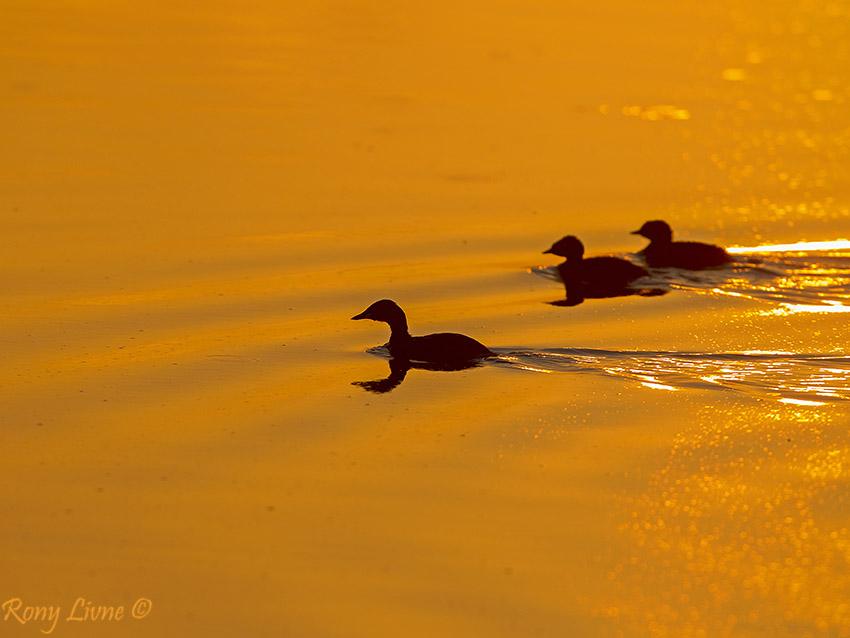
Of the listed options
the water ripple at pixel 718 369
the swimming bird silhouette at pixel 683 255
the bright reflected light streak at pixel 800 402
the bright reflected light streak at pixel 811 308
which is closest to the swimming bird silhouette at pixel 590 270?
the swimming bird silhouette at pixel 683 255

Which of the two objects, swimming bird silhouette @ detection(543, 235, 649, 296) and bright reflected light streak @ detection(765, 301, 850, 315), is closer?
bright reflected light streak @ detection(765, 301, 850, 315)

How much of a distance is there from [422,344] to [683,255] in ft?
13.5

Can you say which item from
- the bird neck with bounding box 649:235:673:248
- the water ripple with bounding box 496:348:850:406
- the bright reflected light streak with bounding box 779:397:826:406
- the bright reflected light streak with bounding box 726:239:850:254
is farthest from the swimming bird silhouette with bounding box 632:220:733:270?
the bright reflected light streak with bounding box 779:397:826:406

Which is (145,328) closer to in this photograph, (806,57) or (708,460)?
(708,460)

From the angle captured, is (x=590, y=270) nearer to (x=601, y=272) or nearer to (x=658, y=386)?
(x=601, y=272)

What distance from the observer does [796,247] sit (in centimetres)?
1733

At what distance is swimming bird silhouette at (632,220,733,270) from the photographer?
53.7 feet

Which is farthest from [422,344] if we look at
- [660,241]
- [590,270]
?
[660,241]

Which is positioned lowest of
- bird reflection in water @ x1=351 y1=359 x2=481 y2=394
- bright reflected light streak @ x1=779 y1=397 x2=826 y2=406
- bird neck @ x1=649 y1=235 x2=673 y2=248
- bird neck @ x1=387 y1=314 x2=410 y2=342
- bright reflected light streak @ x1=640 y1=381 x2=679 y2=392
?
bright reflected light streak @ x1=779 y1=397 x2=826 y2=406

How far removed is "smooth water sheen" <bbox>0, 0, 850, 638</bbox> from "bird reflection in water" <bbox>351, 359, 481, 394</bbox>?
76 mm

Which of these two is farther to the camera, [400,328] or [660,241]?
[660,241]

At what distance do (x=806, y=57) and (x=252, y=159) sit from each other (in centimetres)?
1348

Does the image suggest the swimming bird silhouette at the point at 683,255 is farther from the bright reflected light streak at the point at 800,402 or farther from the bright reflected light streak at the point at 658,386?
the bright reflected light streak at the point at 800,402

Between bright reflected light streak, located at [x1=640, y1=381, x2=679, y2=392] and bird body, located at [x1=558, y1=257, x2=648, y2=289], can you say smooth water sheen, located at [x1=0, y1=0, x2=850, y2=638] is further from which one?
bird body, located at [x1=558, y1=257, x2=648, y2=289]
